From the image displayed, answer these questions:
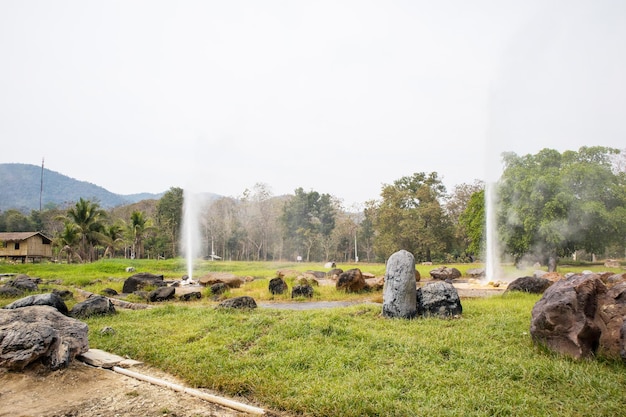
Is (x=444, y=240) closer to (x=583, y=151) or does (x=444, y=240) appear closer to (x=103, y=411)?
(x=583, y=151)

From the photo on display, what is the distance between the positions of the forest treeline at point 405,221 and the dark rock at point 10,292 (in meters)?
26.4

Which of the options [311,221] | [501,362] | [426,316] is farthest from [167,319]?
[311,221]

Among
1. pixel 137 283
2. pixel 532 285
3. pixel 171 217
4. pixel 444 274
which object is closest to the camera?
pixel 532 285

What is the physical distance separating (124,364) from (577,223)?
26.9 m

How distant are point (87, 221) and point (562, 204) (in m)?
40.3

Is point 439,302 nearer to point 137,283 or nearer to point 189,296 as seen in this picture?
point 189,296

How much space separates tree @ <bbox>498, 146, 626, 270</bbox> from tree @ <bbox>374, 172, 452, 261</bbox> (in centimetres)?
1388

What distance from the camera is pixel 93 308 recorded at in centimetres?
1150

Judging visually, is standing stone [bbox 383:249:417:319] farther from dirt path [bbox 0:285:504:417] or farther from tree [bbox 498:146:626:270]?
tree [bbox 498:146:626:270]

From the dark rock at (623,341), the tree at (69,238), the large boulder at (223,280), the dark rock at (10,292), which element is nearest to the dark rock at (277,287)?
the large boulder at (223,280)

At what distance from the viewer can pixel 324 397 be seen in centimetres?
538

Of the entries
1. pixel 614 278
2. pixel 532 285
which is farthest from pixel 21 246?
pixel 614 278

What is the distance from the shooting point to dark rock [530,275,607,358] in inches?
263

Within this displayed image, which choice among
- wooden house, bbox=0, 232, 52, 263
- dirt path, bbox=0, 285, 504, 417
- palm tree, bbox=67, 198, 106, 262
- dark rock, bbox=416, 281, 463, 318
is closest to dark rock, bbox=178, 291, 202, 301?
dirt path, bbox=0, 285, 504, 417
